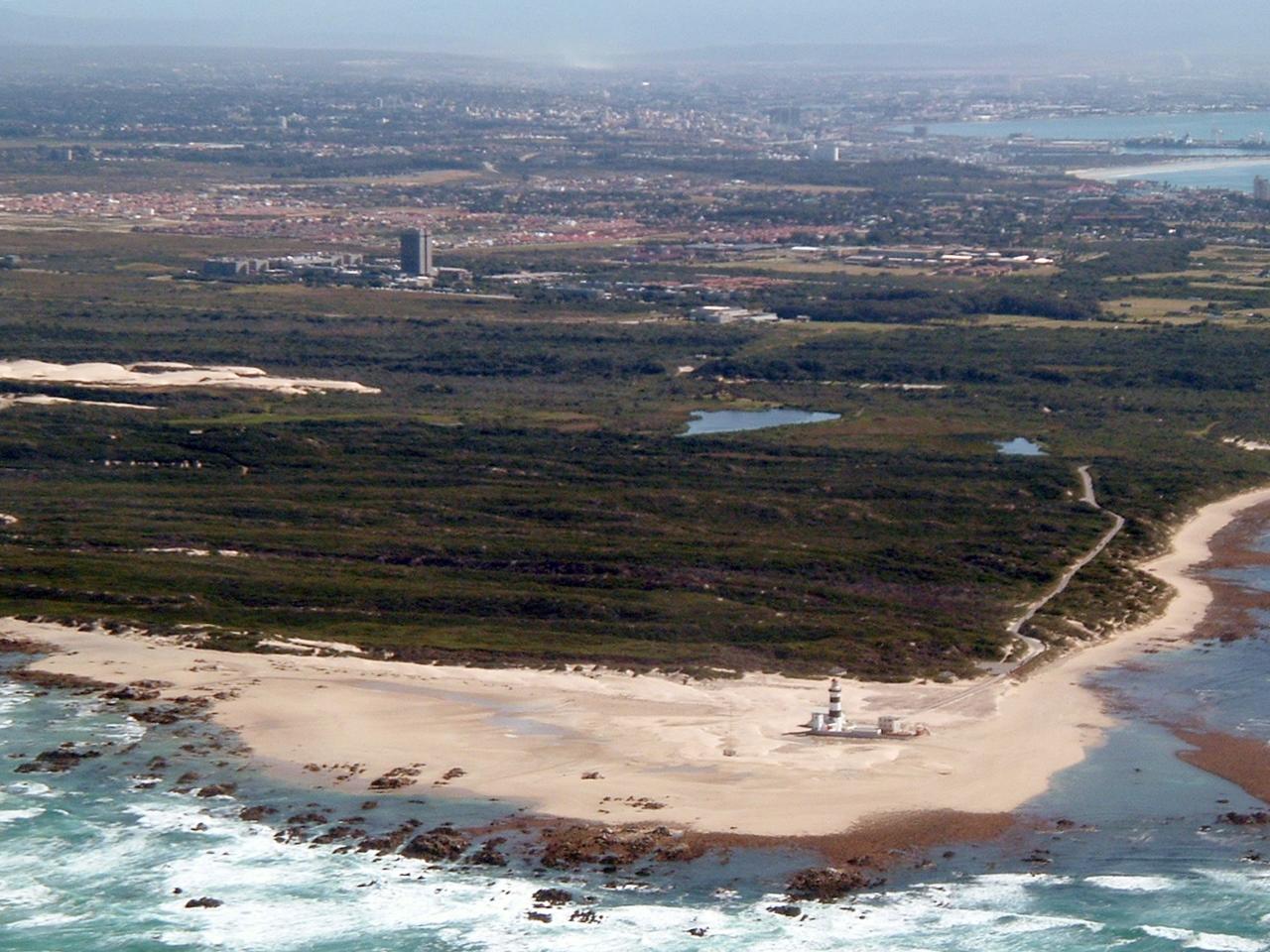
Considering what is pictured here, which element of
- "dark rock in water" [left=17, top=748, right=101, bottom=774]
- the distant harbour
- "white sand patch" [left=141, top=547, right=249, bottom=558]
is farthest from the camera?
the distant harbour

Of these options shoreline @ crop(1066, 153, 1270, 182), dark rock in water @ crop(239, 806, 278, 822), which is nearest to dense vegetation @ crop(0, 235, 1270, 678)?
dark rock in water @ crop(239, 806, 278, 822)

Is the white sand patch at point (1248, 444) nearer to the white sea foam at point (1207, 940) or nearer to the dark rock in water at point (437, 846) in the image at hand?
the white sea foam at point (1207, 940)

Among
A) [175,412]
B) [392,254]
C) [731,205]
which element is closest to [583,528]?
[175,412]

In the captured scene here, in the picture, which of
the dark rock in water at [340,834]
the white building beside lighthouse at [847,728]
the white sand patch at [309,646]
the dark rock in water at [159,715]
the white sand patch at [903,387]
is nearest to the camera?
the dark rock in water at [340,834]

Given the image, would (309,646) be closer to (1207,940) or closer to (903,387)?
(1207,940)

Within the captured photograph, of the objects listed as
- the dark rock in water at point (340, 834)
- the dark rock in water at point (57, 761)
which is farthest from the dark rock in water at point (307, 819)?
the dark rock in water at point (57, 761)

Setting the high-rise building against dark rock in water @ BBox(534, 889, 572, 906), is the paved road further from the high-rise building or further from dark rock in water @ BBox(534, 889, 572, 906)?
the high-rise building

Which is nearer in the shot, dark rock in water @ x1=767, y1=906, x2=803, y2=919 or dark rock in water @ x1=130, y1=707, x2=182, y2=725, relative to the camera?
dark rock in water @ x1=767, y1=906, x2=803, y2=919
